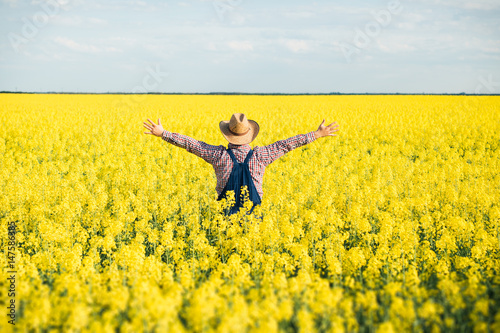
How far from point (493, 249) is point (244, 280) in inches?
154

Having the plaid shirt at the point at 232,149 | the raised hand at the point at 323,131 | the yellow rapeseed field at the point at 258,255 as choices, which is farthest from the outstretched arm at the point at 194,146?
the raised hand at the point at 323,131

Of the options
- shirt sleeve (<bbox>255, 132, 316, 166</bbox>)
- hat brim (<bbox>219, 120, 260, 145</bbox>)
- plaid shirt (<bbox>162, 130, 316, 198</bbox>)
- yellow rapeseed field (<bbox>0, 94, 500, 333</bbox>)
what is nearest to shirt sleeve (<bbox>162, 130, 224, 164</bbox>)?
plaid shirt (<bbox>162, 130, 316, 198</bbox>)

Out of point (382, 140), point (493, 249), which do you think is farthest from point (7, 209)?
point (382, 140)

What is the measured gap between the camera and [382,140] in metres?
17.8

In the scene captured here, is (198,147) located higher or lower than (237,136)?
lower

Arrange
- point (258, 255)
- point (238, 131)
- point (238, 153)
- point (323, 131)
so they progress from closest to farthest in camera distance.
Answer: point (258, 255), point (238, 131), point (238, 153), point (323, 131)

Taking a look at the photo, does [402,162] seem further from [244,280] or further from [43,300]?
[43,300]

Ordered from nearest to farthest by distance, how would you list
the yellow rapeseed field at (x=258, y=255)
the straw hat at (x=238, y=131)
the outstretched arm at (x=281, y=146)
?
1. the yellow rapeseed field at (x=258, y=255)
2. the straw hat at (x=238, y=131)
3. the outstretched arm at (x=281, y=146)

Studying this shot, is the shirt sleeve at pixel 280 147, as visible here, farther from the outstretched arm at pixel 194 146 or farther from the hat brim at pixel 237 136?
the outstretched arm at pixel 194 146

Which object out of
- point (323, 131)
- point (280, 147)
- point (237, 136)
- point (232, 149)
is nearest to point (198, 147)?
point (232, 149)

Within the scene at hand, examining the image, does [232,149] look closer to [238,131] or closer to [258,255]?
[238,131]

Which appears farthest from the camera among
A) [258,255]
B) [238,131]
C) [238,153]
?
[238,153]

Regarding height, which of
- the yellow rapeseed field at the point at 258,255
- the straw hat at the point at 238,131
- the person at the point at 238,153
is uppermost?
the straw hat at the point at 238,131

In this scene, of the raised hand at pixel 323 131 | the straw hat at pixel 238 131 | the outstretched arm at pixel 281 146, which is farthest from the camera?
the raised hand at pixel 323 131
